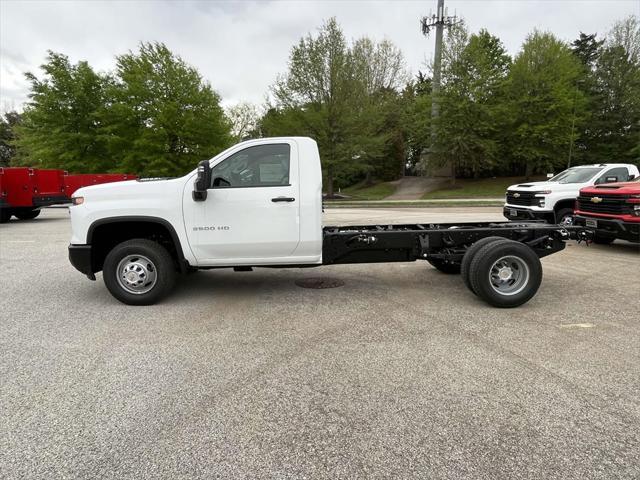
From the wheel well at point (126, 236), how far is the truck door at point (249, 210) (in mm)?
380

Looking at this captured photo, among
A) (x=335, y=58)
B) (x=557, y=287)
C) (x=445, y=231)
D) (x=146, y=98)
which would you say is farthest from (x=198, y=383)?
(x=335, y=58)

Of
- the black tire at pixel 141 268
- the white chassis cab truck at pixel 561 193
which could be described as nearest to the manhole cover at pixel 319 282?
the black tire at pixel 141 268

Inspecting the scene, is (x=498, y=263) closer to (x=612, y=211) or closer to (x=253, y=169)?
(x=253, y=169)

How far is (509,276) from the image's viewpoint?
5273 millimetres

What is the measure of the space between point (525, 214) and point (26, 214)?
1808 centimetres

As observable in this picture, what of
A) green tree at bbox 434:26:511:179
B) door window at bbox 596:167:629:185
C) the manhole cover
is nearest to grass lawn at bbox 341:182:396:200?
green tree at bbox 434:26:511:179

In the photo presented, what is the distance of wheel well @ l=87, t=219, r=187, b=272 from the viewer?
5238 millimetres

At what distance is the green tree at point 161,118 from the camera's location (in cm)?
2580

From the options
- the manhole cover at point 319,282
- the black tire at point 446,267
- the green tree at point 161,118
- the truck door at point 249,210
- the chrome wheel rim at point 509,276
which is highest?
the green tree at point 161,118

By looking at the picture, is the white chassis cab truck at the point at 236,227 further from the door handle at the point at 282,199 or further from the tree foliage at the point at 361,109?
the tree foliage at the point at 361,109

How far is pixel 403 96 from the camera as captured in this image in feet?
145

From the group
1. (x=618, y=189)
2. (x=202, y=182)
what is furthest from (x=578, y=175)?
(x=202, y=182)

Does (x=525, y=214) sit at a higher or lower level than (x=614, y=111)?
lower

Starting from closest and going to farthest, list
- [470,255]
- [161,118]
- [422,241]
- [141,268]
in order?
[470,255], [141,268], [422,241], [161,118]
